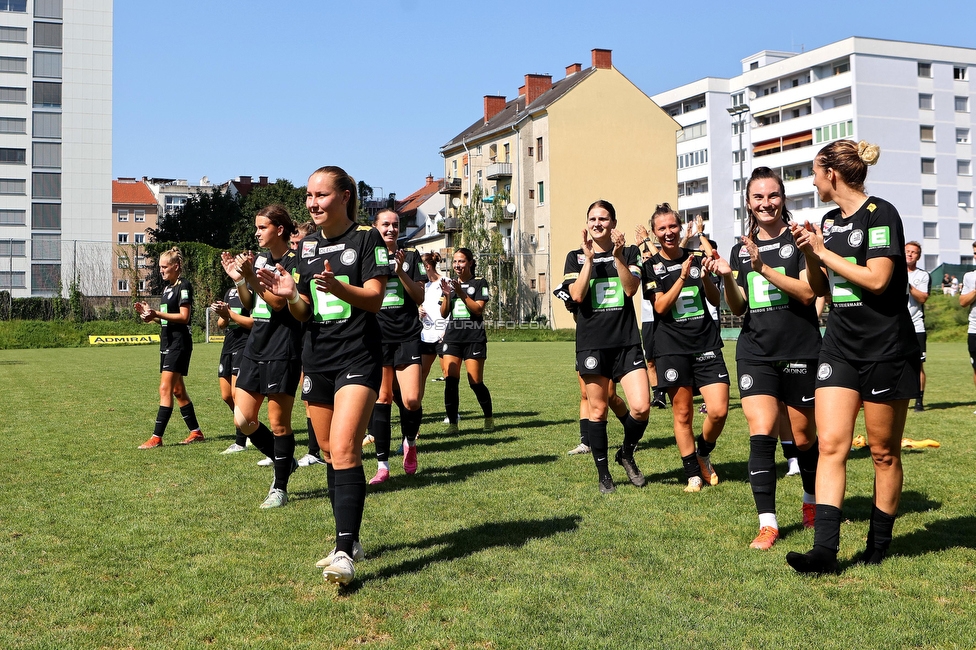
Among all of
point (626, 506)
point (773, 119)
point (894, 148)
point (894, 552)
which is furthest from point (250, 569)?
point (773, 119)

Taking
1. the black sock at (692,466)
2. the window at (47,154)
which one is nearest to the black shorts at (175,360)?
the black sock at (692,466)

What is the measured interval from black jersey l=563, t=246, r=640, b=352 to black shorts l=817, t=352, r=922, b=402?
2406 mm

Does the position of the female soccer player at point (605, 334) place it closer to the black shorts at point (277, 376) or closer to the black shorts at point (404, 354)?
the black shorts at point (404, 354)

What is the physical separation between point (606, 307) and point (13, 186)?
83517 millimetres

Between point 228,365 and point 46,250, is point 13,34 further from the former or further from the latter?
point 228,365

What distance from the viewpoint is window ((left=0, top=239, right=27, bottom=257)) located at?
4806 centimetres

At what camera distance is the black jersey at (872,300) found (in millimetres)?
4719

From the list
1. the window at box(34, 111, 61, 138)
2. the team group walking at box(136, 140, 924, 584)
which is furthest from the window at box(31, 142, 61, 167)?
the team group walking at box(136, 140, 924, 584)

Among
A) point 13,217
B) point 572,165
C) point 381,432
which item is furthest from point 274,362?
point 13,217

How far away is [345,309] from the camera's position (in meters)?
5.09

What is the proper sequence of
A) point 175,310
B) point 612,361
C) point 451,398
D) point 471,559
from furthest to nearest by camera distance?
point 451,398 < point 175,310 < point 612,361 < point 471,559

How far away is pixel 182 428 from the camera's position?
12211mm

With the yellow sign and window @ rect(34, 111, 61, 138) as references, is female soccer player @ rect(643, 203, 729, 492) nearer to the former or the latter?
the yellow sign

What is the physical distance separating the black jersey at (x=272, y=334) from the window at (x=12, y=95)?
83.2 meters
